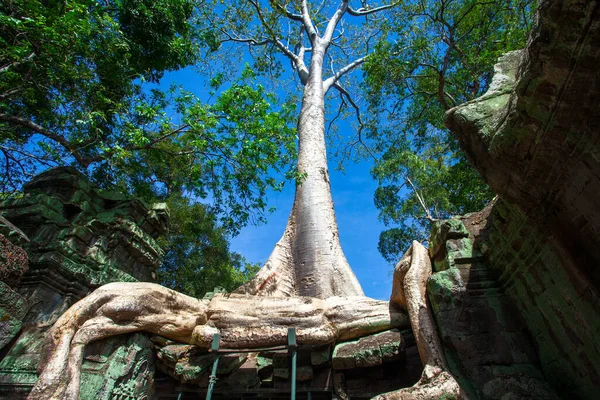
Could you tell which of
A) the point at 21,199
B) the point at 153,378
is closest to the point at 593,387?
the point at 153,378

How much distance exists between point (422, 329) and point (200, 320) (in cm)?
198

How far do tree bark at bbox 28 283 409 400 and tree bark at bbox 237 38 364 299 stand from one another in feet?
3.05

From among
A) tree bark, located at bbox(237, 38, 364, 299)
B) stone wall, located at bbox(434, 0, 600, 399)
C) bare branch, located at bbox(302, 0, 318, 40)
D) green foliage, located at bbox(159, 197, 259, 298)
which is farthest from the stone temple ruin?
bare branch, located at bbox(302, 0, 318, 40)

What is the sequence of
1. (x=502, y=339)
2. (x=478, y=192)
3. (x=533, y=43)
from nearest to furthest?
(x=533, y=43) < (x=502, y=339) < (x=478, y=192)

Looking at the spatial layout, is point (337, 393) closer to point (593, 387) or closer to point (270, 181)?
point (593, 387)

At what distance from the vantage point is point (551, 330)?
2.28 metres

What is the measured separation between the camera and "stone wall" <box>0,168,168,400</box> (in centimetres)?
303

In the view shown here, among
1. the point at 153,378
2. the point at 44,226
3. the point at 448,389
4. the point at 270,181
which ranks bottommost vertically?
the point at 448,389

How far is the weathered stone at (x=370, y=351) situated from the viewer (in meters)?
2.83

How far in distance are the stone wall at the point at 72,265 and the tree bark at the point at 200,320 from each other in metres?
0.18

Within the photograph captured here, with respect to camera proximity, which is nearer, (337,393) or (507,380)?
(507,380)

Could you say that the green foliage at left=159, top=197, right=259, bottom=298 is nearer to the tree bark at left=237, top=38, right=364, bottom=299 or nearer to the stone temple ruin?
the tree bark at left=237, top=38, right=364, bottom=299

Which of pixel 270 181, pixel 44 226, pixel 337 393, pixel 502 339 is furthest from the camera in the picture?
pixel 270 181

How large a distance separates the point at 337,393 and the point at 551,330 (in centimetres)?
160
